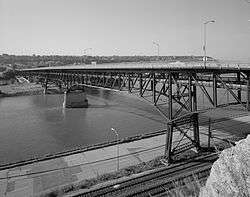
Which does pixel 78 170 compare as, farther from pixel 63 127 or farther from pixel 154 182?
pixel 63 127

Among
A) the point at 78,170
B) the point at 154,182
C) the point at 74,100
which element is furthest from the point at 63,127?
the point at 154,182

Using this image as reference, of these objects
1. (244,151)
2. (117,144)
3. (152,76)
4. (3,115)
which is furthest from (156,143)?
(3,115)

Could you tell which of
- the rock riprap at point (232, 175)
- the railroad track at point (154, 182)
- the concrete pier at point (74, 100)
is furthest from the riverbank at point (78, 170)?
the concrete pier at point (74, 100)

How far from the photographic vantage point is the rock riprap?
279 inches

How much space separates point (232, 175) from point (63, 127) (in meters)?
38.8

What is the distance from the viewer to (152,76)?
1176 inches

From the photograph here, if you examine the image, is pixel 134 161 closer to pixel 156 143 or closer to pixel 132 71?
pixel 156 143

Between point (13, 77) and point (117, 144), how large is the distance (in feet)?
395

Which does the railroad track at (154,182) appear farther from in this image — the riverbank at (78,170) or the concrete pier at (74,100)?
the concrete pier at (74,100)

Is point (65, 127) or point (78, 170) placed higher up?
point (78, 170)

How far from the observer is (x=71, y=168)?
24.5 m

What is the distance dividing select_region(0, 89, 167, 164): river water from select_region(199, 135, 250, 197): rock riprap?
Result: 25.4 meters

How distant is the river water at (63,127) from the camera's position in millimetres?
33062

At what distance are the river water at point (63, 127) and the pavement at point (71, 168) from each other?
16.2ft
